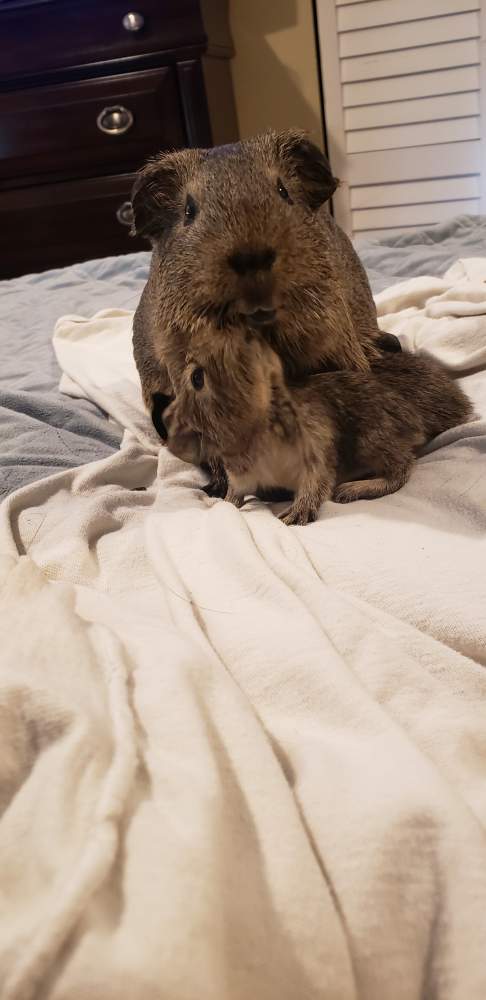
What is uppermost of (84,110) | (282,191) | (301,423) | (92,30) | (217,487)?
(92,30)

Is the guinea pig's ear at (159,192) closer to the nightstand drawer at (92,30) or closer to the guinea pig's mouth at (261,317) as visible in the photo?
the guinea pig's mouth at (261,317)

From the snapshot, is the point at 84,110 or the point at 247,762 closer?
the point at 247,762

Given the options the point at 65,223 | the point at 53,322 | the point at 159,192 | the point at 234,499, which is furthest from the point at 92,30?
the point at 234,499

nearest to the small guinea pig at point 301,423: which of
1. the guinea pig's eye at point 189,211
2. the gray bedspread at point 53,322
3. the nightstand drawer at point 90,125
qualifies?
the guinea pig's eye at point 189,211

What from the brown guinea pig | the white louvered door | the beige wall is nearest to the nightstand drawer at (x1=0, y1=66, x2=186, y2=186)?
the beige wall

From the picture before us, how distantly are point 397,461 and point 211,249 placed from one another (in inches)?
15.0

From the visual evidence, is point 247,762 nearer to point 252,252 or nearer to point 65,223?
point 252,252

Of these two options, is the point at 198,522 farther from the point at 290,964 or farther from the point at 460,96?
the point at 460,96

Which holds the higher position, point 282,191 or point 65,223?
point 282,191

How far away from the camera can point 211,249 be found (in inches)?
30.4

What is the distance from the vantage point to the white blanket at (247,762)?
0.41m

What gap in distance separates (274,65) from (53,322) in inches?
85.3

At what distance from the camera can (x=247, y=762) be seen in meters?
0.53

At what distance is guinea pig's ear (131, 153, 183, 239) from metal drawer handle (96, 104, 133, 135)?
2.38 m
